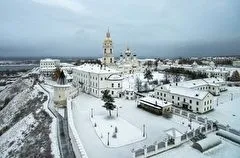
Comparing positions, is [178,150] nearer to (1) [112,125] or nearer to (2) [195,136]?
(2) [195,136]

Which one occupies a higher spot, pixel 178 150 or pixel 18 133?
pixel 178 150

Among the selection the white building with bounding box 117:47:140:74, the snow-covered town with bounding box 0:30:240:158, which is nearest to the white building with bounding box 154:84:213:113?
the snow-covered town with bounding box 0:30:240:158

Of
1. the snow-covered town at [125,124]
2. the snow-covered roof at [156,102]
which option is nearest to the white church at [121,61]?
the snow-covered town at [125,124]

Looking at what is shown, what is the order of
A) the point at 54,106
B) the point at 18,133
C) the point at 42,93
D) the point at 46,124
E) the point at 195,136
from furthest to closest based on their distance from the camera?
the point at 42,93 < the point at 54,106 < the point at 18,133 < the point at 46,124 < the point at 195,136

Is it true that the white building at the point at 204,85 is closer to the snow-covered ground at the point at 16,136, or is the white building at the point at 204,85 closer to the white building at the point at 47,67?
the snow-covered ground at the point at 16,136

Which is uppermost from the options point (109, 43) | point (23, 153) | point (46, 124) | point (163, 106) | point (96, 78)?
point (109, 43)

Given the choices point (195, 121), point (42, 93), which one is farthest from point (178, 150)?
point (42, 93)

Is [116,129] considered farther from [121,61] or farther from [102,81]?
[121,61]

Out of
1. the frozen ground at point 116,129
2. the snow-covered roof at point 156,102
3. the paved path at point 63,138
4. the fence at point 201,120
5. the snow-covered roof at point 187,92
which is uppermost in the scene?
the snow-covered roof at point 187,92

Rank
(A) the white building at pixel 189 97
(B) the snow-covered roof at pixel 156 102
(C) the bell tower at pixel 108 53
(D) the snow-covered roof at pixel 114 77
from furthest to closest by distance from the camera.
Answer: (C) the bell tower at pixel 108 53 < (D) the snow-covered roof at pixel 114 77 < (A) the white building at pixel 189 97 < (B) the snow-covered roof at pixel 156 102
